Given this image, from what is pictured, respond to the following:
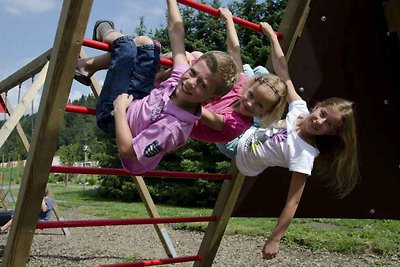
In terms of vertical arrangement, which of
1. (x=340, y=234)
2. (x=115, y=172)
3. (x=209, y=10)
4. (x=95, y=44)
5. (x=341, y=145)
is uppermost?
(x=209, y=10)

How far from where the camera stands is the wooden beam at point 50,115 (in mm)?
1981

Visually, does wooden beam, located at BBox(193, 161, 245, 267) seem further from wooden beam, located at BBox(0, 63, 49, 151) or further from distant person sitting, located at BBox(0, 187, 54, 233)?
distant person sitting, located at BBox(0, 187, 54, 233)

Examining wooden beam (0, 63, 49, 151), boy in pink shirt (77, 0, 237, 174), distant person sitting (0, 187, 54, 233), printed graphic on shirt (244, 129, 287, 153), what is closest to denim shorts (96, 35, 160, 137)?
boy in pink shirt (77, 0, 237, 174)

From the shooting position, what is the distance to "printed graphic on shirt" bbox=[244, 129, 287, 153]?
2564mm

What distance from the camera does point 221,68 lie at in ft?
6.95

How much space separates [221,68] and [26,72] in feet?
10.5

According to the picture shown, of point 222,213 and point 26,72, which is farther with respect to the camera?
point 26,72

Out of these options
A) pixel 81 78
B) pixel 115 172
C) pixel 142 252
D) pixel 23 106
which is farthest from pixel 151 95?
pixel 142 252

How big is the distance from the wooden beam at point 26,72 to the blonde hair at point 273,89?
2.61m

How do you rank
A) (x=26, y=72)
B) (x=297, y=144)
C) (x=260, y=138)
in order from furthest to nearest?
(x=26, y=72) < (x=260, y=138) < (x=297, y=144)

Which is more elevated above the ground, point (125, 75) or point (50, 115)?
point (125, 75)

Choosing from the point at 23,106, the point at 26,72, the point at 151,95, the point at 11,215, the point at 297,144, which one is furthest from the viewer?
the point at 11,215

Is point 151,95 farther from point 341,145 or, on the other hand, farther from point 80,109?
point 341,145

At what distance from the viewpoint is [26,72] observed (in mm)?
4883
